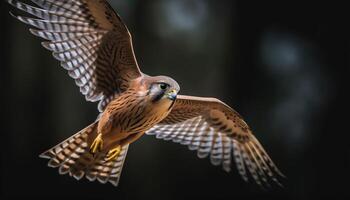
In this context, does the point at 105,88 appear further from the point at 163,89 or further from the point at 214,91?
the point at 214,91

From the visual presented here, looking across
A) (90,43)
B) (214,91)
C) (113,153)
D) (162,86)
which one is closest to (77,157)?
(113,153)

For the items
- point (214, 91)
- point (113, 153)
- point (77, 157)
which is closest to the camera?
point (113, 153)

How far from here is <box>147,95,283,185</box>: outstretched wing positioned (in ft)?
7.90

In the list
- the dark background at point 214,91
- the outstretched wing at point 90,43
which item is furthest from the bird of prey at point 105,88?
the dark background at point 214,91

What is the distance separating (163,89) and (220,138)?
36.9 inches

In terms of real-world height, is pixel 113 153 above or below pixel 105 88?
below

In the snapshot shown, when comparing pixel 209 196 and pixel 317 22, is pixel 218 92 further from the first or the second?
pixel 317 22

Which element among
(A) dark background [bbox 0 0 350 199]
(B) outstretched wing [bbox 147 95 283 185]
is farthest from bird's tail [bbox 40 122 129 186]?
(A) dark background [bbox 0 0 350 199]

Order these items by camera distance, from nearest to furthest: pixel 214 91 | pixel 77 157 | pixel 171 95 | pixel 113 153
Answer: pixel 171 95 < pixel 113 153 < pixel 77 157 < pixel 214 91

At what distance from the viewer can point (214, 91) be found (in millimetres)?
3291

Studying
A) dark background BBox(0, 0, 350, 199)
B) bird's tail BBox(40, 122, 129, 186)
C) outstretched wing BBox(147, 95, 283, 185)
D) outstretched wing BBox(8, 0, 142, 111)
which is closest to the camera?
outstretched wing BBox(8, 0, 142, 111)

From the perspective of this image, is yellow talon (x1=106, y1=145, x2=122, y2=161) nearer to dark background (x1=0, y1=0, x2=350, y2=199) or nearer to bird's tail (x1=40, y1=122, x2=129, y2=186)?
bird's tail (x1=40, y1=122, x2=129, y2=186)

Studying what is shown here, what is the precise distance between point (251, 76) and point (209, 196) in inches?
30.7

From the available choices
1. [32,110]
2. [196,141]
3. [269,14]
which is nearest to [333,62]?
[269,14]
